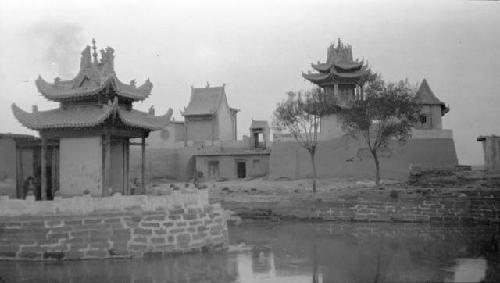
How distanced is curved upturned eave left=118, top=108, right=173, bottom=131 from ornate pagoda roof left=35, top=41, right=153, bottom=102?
0.62 m

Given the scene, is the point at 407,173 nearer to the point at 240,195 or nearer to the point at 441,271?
the point at 240,195

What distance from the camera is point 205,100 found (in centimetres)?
4656

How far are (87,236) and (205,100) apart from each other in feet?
98.2

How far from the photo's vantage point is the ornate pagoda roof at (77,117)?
61.6 ft

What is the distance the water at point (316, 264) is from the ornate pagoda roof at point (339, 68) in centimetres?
1847

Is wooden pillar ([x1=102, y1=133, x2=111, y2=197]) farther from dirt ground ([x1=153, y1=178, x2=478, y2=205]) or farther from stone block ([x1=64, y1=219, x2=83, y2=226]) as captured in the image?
dirt ground ([x1=153, y1=178, x2=478, y2=205])

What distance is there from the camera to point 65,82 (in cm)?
2038

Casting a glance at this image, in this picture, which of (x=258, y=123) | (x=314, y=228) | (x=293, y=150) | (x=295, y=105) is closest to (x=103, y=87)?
(x=314, y=228)

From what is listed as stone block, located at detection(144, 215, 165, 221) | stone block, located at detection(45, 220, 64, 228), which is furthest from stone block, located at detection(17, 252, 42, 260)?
stone block, located at detection(144, 215, 165, 221)

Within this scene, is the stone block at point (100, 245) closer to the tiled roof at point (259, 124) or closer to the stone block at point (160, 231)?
the stone block at point (160, 231)

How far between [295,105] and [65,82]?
17.1 metres

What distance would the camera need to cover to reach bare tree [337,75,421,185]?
31.8 meters

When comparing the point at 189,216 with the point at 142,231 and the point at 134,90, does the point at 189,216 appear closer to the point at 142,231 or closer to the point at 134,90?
the point at 142,231

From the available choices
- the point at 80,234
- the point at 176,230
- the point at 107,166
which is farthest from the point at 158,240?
the point at 107,166
